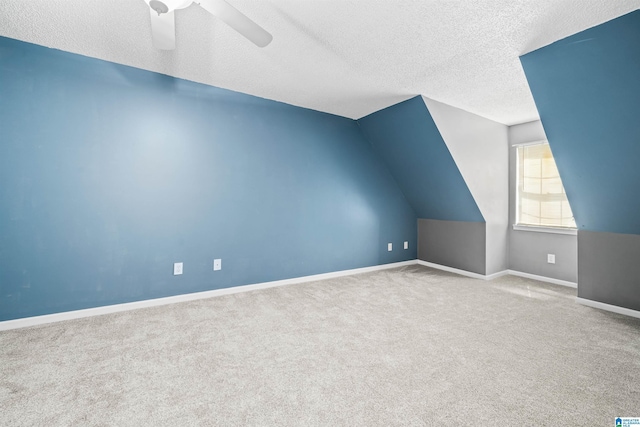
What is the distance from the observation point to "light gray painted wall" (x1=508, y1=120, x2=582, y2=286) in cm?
357

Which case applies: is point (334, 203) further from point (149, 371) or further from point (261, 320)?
point (149, 371)

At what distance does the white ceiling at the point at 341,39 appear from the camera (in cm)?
182

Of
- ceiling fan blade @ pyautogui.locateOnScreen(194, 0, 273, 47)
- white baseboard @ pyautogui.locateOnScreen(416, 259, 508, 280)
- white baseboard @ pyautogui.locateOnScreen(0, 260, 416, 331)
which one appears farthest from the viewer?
white baseboard @ pyautogui.locateOnScreen(416, 259, 508, 280)

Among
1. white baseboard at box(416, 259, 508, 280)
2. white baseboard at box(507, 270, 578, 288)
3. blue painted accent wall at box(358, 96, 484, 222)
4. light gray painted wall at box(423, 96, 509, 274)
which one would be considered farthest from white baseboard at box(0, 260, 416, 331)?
white baseboard at box(507, 270, 578, 288)

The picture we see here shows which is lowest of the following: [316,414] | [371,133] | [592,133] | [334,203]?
[316,414]

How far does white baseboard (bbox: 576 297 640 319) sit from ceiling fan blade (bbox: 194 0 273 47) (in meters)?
3.81

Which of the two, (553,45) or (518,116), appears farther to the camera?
(518,116)

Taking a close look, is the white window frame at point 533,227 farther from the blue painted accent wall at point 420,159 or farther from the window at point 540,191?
the blue painted accent wall at point 420,159

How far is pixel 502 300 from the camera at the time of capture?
9.93 feet

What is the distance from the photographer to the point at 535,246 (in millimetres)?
3912

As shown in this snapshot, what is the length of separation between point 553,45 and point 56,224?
4.24 m

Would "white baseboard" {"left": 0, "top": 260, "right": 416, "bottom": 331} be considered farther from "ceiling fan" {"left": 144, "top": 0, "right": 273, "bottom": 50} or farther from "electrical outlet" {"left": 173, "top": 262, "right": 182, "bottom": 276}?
"ceiling fan" {"left": 144, "top": 0, "right": 273, "bottom": 50}

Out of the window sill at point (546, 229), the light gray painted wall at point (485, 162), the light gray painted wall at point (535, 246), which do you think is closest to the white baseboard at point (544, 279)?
the light gray painted wall at point (535, 246)

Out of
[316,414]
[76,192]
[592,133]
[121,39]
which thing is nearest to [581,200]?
[592,133]
